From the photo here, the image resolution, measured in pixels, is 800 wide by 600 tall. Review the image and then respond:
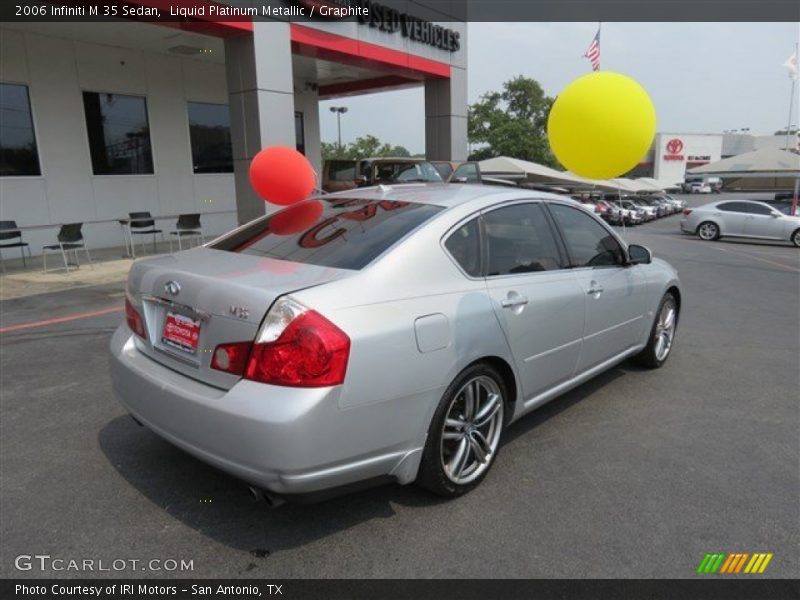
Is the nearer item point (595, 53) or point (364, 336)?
point (364, 336)

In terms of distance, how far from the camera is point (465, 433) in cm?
304

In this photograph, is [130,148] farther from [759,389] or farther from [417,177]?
[759,389]

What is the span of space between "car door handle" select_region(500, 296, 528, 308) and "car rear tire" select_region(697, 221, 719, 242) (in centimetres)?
1969

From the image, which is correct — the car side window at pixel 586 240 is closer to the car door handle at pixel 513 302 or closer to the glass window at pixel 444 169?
the car door handle at pixel 513 302

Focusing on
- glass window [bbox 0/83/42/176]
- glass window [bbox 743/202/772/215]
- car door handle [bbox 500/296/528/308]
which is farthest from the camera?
glass window [bbox 743/202/772/215]

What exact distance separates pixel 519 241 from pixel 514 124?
70.5 meters

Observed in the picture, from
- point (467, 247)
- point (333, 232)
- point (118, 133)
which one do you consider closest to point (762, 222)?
point (118, 133)

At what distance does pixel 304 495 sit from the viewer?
7.88 feet

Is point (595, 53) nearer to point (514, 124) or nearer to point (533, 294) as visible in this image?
point (533, 294)

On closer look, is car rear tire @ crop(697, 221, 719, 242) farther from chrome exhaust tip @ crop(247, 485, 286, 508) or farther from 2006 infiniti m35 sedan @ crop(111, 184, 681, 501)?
chrome exhaust tip @ crop(247, 485, 286, 508)

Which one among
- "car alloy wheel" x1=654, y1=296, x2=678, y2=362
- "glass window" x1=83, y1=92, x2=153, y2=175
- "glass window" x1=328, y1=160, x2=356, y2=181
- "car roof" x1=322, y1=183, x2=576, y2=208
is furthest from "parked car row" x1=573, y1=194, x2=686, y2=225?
"car roof" x1=322, y1=183, x2=576, y2=208

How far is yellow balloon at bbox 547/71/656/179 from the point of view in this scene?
525 cm

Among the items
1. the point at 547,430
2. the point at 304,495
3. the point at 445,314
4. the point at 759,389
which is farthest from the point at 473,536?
the point at 759,389

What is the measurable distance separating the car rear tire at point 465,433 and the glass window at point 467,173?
10688mm
